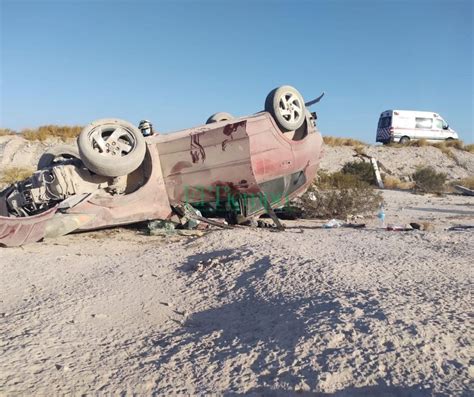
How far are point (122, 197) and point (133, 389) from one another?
13.4ft

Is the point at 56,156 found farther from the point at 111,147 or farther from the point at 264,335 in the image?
the point at 264,335

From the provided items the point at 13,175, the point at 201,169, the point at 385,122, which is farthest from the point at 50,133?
the point at 385,122

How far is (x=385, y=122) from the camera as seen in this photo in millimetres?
25281

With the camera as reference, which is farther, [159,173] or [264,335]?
[159,173]

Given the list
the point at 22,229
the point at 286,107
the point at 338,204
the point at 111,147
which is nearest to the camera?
the point at 22,229

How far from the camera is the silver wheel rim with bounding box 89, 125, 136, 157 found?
597 centimetres

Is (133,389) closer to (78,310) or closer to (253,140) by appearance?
(78,310)

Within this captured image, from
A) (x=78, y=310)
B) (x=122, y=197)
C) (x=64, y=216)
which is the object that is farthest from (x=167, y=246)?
(x=78, y=310)

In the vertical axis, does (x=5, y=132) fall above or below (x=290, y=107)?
above

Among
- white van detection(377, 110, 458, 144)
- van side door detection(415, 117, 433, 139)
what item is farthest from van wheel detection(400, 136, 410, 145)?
van side door detection(415, 117, 433, 139)

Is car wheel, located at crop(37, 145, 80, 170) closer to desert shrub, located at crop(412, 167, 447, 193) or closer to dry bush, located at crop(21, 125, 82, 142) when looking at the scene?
desert shrub, located at crop(412, 167, 447, 193)

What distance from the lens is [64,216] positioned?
591 centimetres

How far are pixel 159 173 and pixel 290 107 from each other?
221 centimetres

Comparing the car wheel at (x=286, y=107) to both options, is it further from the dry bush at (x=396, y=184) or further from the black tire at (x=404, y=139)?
the black tire at (x=404, y=139)
